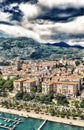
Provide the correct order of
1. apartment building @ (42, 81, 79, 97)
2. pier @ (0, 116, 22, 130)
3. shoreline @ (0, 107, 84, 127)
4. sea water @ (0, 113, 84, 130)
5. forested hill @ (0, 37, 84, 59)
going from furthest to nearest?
forested hill @ (0, 37, 84, 59) < apartment building @ (42, 81, 79, 97) < shoreline @ (0, 107, 84, 127) < sea water @ (0, 113, 84, 130) < pier @ (0, 116, 22, 130)

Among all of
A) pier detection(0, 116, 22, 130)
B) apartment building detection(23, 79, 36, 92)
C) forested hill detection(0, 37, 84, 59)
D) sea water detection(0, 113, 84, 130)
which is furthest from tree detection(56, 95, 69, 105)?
forested hill detection(0, 37, 84, 59)

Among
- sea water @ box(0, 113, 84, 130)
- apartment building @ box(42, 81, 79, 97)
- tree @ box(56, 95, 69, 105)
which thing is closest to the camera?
sea water @ box(0, 113, 84, 130)

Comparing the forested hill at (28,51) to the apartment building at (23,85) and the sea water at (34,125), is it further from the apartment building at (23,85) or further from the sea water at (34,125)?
the sea water at (34,125)

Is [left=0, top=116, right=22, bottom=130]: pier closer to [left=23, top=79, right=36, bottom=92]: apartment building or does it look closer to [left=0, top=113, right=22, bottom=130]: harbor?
[left=0, top=113, right=22, bottom=130]: harbor

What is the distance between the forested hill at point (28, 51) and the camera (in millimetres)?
52766

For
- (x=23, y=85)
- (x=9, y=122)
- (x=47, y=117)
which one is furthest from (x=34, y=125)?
(x=23, y=85)

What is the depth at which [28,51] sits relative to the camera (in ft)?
185

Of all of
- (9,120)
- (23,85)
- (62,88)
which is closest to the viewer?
(9,120)

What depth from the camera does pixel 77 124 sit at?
1330cm

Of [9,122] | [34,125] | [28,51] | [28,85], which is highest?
[28,51]

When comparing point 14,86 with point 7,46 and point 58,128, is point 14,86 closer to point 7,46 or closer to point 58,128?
point 58,128

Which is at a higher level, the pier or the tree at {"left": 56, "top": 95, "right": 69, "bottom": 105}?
the tree at {"left": 56, "top": 95, "right": 69, "bottom": 105}

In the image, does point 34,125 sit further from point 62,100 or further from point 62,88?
point 62,88

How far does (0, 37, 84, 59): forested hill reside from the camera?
2077 inches
